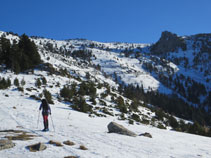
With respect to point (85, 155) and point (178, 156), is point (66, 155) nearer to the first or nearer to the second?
point (85, 155)

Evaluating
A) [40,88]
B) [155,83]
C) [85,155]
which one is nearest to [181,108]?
[155,83]

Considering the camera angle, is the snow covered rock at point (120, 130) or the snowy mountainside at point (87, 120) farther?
the snow covered rock at point (120, 130)

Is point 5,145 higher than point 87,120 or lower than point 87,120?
higher

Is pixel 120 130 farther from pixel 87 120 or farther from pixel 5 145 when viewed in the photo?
pixel 5 145

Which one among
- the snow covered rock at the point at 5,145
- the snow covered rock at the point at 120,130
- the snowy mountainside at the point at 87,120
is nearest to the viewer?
the snow covered rock at the point at 5,145

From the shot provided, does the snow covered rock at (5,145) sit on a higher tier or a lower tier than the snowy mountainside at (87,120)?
higher

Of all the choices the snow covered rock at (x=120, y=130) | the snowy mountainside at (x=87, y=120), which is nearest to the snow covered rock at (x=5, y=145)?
the snowy mountainside at (x=87, y=120)

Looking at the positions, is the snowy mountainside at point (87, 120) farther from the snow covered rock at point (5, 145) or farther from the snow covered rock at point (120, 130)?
the snow covered rock at point (120, 130)

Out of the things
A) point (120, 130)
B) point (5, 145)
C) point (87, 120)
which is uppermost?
point (5, 145)

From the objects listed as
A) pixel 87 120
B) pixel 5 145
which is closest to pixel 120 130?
pixel 87 120

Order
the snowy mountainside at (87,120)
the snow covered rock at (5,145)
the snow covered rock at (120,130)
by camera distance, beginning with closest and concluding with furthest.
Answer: the snow covered rock at (5,145)
the snowy mountainside at (87,120)
the snow covered rock at (120,130)

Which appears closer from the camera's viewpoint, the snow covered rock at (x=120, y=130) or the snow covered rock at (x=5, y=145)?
the snow covered rock at (x=5, y=145)

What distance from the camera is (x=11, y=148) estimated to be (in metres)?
6.55

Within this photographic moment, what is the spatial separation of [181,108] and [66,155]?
119 m
